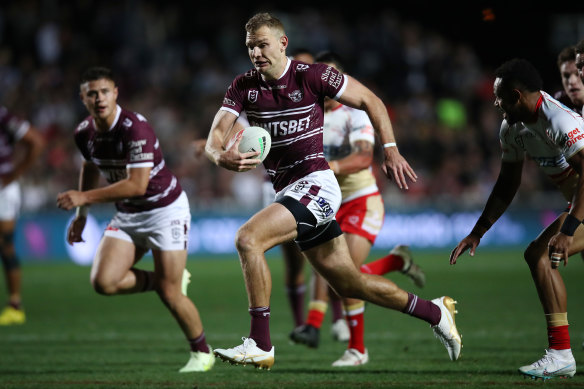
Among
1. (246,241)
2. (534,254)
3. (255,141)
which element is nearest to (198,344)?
(246,241)

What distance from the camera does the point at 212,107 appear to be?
21031 millimetres

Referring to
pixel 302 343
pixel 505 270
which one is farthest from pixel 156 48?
pixel 302 343

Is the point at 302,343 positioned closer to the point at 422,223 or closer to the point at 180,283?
the point at 180,283

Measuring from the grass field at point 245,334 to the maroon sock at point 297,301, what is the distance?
30 cm

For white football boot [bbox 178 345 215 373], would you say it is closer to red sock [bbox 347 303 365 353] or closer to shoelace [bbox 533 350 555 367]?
red sock [bbox 347 303 365 353]

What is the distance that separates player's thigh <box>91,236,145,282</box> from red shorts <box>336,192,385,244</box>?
6.44 feet

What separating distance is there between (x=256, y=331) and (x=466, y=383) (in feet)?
5.24

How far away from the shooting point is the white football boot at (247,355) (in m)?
5.47

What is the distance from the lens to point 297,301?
9.08 meters

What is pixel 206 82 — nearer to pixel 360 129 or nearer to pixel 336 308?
pixel 336 308

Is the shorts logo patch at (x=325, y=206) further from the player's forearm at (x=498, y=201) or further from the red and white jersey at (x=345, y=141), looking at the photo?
the red and white jersey at (x=345, y=141)

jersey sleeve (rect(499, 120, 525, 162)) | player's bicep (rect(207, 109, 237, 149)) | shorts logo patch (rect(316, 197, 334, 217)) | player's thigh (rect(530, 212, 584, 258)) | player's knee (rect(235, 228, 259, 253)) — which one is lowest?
player's thigh (rect(530, 212, 584, 258))

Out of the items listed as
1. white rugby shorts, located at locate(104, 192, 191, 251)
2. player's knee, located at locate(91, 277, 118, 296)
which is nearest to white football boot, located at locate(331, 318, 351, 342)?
white rugby shorts, located at locate(104, 192, 191, 251)

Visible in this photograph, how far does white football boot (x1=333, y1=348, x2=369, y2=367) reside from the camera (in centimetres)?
730
